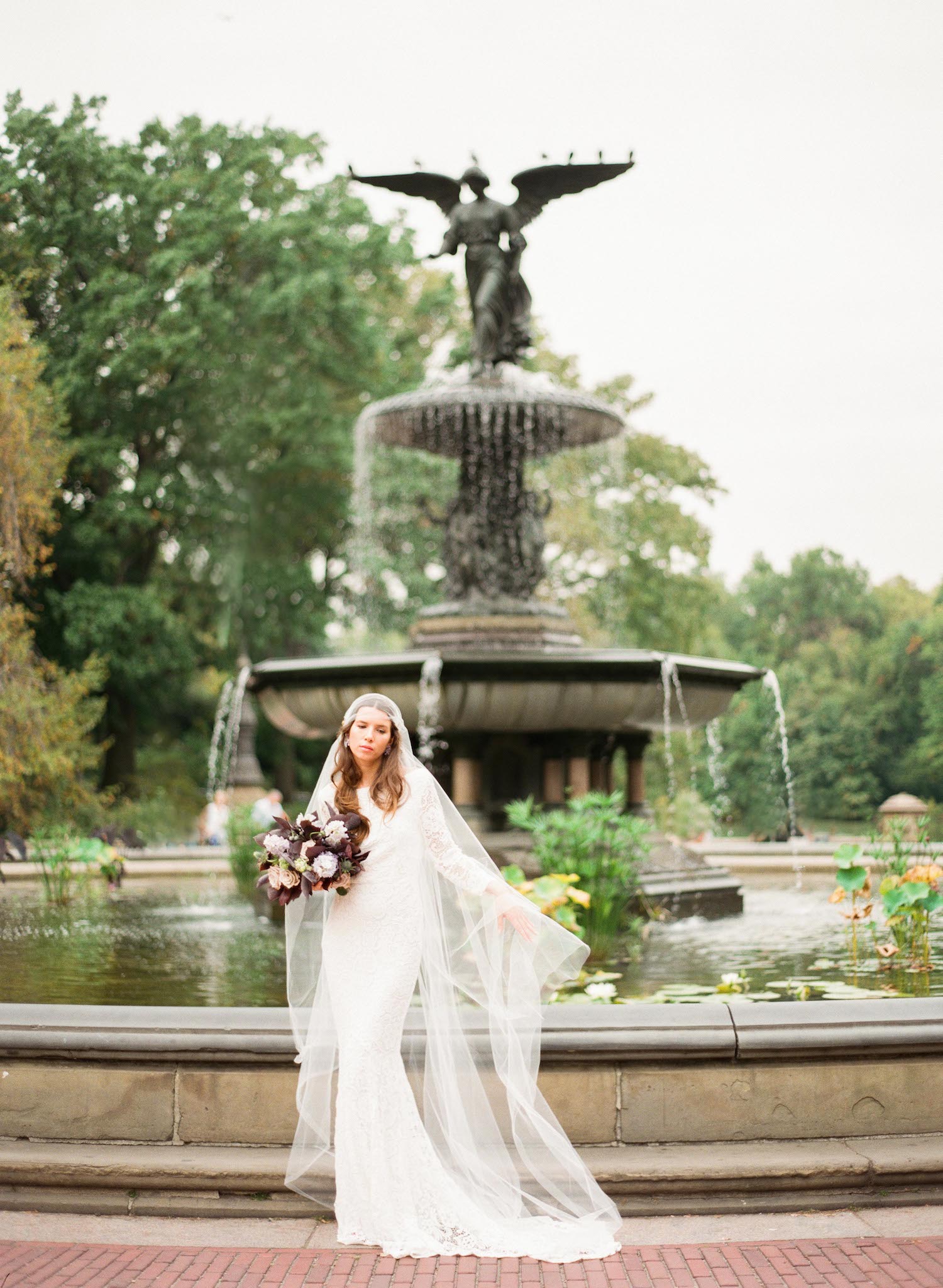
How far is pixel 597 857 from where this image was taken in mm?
8172

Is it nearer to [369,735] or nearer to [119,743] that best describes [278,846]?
[369,735]

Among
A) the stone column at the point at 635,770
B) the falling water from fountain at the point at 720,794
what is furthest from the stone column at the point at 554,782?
the falling water from fountain at the point at 720,794

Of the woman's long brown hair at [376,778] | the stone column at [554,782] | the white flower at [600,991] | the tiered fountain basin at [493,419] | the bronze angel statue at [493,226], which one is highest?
the bronze angel statue at [493,226]

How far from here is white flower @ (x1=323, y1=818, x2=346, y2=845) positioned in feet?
14.6

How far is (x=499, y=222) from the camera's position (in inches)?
461

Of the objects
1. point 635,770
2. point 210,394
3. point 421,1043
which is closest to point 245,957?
point 421,1043

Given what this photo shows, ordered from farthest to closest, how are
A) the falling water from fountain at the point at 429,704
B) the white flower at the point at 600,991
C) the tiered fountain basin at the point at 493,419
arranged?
the tiered fountain basin at the point at 493,419
the falling water from fountain at the point at 429,704
the white flower at the point at 600,991

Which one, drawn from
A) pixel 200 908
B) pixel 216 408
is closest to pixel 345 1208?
pixel 200 908

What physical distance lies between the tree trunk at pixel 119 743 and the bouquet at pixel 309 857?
83.3 ft

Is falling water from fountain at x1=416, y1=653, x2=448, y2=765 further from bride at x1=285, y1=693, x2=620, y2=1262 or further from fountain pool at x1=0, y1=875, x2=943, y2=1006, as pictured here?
bride at x1=285, y1=693, x2=620, y2=1262

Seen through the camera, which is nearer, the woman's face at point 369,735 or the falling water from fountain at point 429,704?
the woman's face at point 369,735

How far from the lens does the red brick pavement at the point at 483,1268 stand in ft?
12.7

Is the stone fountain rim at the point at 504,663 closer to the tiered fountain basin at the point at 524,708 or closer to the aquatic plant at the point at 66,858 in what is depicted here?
the tiered fountain basin at the point at 524,708

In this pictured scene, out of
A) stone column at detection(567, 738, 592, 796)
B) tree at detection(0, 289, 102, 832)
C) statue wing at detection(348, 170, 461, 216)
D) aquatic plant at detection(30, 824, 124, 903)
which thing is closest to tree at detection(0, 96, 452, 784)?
tree at detection(0, 289, 102, 832)
